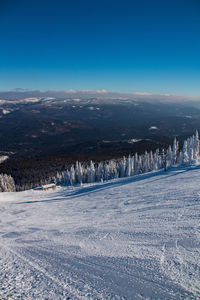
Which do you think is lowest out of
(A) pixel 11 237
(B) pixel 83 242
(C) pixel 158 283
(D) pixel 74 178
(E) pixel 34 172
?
(E) pixel 34 172

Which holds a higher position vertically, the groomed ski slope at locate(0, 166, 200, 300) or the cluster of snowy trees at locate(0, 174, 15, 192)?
the groomed ski slope at locate(0, 166, 200, 300)

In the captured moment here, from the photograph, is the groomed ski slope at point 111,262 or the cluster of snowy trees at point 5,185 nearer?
the groomed ski slope at point 111,262

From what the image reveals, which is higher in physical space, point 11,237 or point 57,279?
point 57,279

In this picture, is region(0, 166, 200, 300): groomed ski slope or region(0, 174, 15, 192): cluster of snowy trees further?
region(0, 174, 15, 192): cluster of snowy trees

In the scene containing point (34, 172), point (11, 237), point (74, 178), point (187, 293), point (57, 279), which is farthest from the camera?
point (34, 172)

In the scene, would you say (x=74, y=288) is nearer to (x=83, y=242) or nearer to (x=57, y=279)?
(x=57, y=279)

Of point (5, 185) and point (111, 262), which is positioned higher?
point (111, 262)

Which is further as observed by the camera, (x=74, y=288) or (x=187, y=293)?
(x=74, y=288)

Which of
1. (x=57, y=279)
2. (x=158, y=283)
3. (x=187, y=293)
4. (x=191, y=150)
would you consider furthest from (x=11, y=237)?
(x=191, y=150)

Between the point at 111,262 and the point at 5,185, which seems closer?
the point at 111,262

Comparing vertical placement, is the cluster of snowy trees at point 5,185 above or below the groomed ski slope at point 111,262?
below

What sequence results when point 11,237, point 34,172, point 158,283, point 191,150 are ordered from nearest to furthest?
point 158,283, point 11,237, point 191,150, point 34,172
